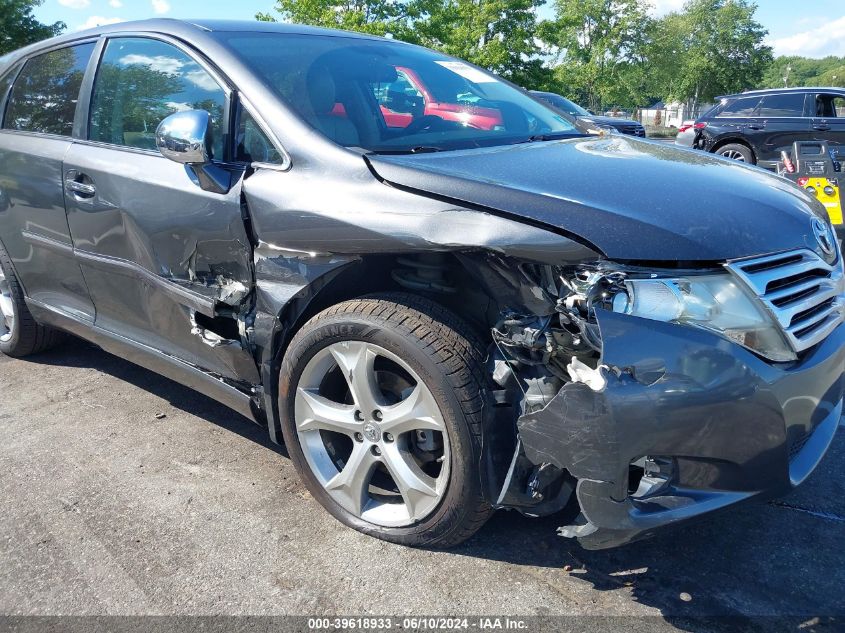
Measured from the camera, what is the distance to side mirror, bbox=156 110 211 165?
2404 mm

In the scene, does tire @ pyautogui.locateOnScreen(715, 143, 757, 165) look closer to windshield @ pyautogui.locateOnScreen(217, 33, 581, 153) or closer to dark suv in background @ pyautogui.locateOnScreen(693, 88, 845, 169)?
dark suv in background @ pyautogui.locateOnScreen(693, 88, 845, 169)

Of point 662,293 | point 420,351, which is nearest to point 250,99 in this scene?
point 420,351

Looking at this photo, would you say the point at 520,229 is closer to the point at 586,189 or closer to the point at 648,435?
the point at 586,189

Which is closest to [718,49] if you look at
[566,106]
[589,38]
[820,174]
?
[589,38]

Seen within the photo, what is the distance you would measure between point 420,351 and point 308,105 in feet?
3.55

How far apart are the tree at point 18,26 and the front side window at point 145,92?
2427cm

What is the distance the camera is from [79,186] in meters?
3.13

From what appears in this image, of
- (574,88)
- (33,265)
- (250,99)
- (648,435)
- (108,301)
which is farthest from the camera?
(574,88)

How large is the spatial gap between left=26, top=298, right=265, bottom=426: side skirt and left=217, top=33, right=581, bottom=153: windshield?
3.57 feet

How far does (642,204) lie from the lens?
2023mm

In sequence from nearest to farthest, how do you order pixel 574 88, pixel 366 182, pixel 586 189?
pixel 586 189 < pixel 366 182 < pixel 574 88

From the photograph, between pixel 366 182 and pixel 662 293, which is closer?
pixel 662 293

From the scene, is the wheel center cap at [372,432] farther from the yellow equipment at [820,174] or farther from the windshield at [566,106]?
the windshield at [566,106]

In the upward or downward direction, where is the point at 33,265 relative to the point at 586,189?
downward
